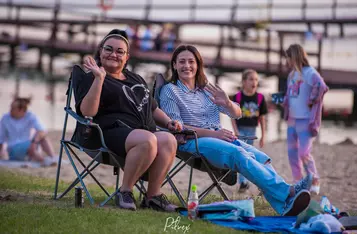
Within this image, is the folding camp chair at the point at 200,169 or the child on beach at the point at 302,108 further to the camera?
the child on beach at the point at 302,108

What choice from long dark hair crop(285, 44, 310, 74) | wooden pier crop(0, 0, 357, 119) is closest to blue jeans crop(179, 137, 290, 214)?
long dark hair crop(285, 44, 310, 74)

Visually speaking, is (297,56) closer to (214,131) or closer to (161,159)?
(214,131)

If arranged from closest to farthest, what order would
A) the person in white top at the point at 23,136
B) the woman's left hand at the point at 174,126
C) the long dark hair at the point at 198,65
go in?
the woman's left hand at the point at 174,126
the long dark hair at the point at 198,65
the person in white top at the point at 23,136

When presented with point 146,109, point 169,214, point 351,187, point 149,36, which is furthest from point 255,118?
point 149,36

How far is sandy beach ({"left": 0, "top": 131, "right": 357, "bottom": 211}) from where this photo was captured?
6.85 metres

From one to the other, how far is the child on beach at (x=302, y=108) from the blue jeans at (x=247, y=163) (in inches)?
81.9

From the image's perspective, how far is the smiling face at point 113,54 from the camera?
489cm

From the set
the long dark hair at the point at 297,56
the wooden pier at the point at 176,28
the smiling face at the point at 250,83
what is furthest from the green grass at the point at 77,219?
the wooden pier at the point at 176,28

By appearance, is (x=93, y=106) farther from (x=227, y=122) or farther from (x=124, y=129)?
(x=227, y=122)

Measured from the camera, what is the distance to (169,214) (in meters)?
4.37

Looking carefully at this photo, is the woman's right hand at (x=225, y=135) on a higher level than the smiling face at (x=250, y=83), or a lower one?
lower

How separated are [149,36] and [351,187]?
1682cm

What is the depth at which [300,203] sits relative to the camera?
428cm

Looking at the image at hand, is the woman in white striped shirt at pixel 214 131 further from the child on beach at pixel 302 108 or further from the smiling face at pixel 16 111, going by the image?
the smiling face at pixel 16 111
